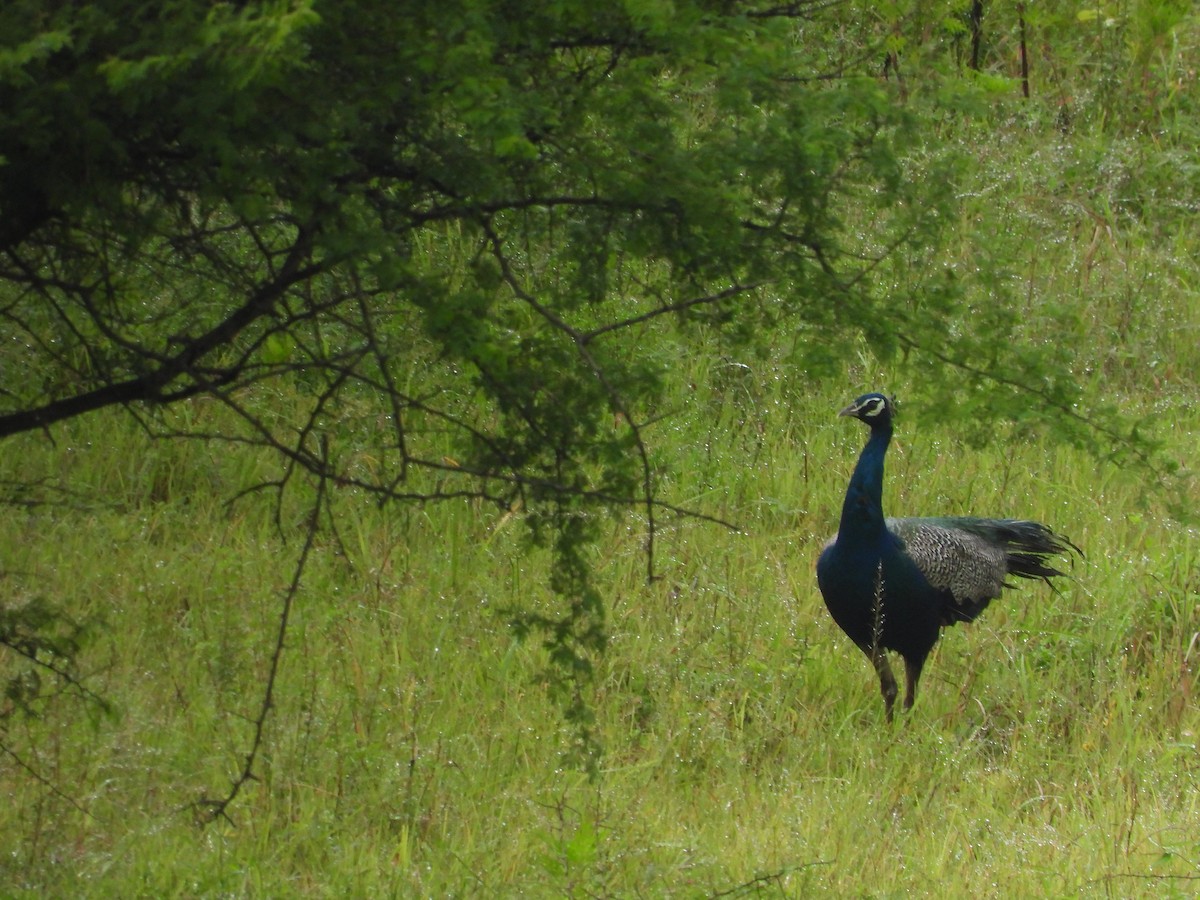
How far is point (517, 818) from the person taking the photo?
16.1 ft

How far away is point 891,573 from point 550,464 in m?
3.24

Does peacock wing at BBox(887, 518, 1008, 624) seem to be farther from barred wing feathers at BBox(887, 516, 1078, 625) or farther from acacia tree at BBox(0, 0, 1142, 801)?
acacia tree at BBox(0, 0, 1142, 801)

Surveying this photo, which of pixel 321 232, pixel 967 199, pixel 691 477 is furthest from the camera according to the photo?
pixel 967 199

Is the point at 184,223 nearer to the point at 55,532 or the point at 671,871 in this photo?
the point at 671,871

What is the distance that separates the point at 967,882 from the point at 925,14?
2.34 m

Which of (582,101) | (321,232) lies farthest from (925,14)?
(321,232)

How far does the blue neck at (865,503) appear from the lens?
6.45m

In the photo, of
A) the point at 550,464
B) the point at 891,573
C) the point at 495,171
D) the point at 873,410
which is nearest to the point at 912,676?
the point at 891,573

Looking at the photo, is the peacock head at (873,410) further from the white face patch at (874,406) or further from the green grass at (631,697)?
the green grass at (631,697)

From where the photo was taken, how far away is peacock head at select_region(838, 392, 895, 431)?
6500mm

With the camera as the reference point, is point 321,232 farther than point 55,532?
No

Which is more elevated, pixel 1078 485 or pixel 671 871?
pixel 1078 485

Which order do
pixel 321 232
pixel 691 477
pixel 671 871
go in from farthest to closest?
1. pixel 691 477
2. pixel 671 871
3. pixel 321 232

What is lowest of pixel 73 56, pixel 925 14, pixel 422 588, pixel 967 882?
pixel 967 882
